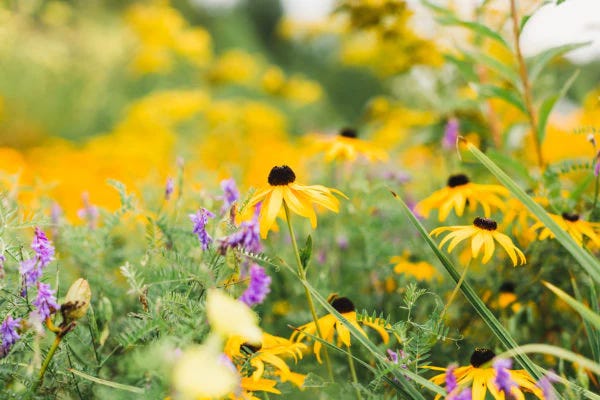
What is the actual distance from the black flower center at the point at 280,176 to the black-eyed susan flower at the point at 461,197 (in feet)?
1.05

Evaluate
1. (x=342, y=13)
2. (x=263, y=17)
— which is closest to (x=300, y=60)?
(x=263, y=17)

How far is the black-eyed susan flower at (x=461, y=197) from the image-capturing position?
38.0 inches

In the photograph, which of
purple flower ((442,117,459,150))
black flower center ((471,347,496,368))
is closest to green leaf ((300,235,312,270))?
black flower center ((471,347,496,368))

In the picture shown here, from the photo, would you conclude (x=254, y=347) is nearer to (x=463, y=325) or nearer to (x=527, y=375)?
(x=527, y=375)

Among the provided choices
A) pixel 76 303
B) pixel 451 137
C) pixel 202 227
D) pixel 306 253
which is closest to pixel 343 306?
pixel 306 253

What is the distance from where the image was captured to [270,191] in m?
0.77

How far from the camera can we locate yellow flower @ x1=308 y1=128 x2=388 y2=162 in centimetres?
130

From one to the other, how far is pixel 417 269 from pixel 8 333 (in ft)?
2.38

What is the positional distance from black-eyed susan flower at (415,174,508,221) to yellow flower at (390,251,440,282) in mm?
113

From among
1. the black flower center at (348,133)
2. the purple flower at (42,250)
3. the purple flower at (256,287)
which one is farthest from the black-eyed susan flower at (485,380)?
the black flower center at (348,133)

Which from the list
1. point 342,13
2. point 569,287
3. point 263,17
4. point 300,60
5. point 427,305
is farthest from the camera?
point 263,17

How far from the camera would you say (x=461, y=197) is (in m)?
0.99

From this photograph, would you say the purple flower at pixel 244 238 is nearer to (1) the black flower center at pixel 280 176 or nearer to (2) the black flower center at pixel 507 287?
(1) the black flower center at pixel 280 176

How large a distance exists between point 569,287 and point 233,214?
686 millimetres
